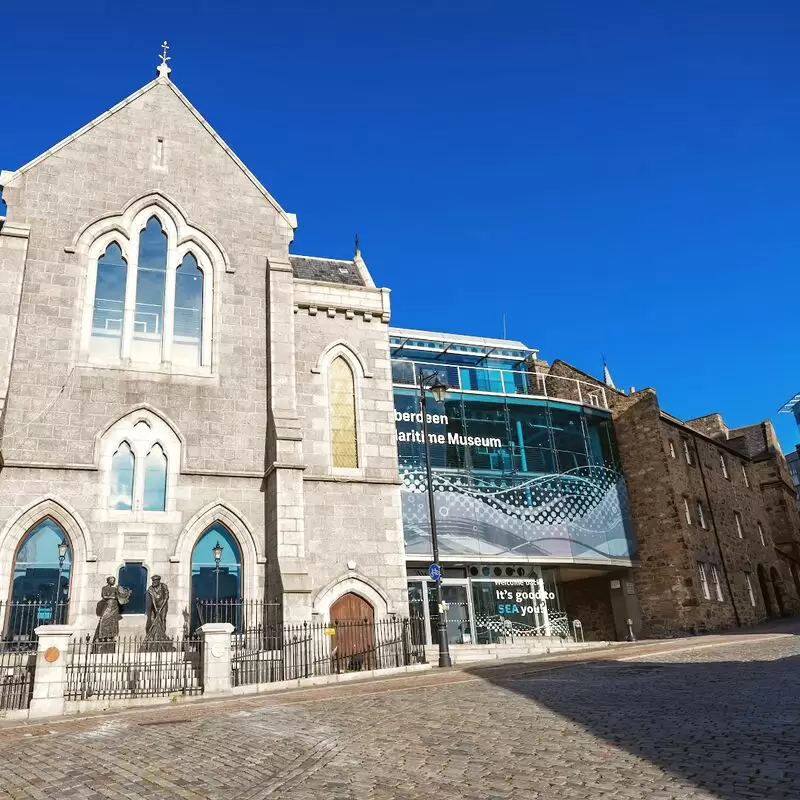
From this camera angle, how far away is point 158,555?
19812mm

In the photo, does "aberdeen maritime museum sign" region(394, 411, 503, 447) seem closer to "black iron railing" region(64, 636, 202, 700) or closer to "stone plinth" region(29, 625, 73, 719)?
"black iron railing" region(64, 636, 202, 700)

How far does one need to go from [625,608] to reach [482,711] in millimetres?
24638

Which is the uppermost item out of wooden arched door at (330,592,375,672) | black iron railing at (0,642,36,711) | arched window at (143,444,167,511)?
arched window at (143,444,167,511)

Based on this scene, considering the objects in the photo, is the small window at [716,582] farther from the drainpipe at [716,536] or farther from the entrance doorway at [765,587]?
the entrance doorway at [765,587]

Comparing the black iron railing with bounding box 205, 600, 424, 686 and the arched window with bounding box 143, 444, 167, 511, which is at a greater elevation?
the arched window with bounding box 143, 444, 167, 511

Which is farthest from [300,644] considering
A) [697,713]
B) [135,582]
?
[697,713]

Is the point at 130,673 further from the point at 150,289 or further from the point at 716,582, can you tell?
the point at 716,582

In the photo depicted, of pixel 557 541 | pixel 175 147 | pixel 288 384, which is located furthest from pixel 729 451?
pixel 175 147

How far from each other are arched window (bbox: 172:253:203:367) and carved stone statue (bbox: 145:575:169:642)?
6.78 meters

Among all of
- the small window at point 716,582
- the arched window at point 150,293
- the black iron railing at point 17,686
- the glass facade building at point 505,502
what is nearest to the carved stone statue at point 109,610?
the black iron railing at point 17,686

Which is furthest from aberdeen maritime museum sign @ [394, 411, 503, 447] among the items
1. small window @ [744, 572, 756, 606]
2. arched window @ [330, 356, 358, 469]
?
small window @ [744, 572, 756, 606]

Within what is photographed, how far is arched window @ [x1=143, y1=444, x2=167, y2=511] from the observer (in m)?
20.4

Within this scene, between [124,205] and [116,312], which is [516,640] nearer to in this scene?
[116,312]

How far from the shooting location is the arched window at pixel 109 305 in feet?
70.8
